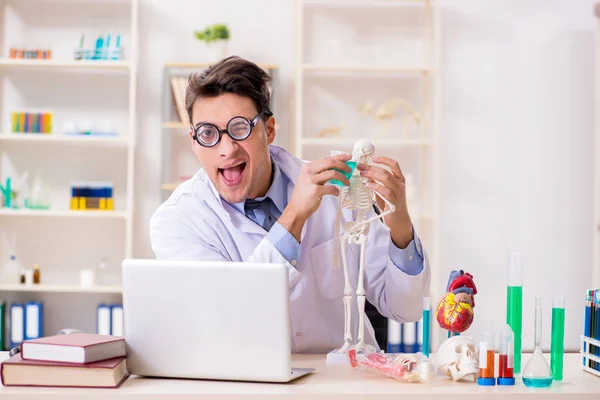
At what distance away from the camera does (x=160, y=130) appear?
421 cm

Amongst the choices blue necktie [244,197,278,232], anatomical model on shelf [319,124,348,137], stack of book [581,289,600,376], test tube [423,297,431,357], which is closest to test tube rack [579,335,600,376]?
stack of book [581,289,600,376]

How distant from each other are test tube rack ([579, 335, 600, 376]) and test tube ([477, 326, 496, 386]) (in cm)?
25

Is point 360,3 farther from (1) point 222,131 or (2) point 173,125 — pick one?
(1) point 222,131

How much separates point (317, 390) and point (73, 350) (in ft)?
1.39

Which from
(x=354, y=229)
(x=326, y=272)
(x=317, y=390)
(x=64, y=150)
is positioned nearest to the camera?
(x=317, y=390)

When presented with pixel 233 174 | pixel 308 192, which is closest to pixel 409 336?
pixel 233 174

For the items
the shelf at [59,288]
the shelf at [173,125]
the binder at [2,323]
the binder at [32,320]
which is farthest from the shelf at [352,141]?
the binder at [2,323]

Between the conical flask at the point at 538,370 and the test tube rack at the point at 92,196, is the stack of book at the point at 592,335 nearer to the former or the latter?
the conical flask at the point at 538,370

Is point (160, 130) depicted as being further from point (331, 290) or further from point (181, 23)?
point (331, 290)

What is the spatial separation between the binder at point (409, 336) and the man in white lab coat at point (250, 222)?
1913 millimetres

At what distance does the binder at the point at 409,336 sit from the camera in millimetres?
3875

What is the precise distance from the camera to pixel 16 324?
3.99 metres

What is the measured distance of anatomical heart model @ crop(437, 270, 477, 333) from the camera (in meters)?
1.46

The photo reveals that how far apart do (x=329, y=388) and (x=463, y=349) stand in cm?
26
